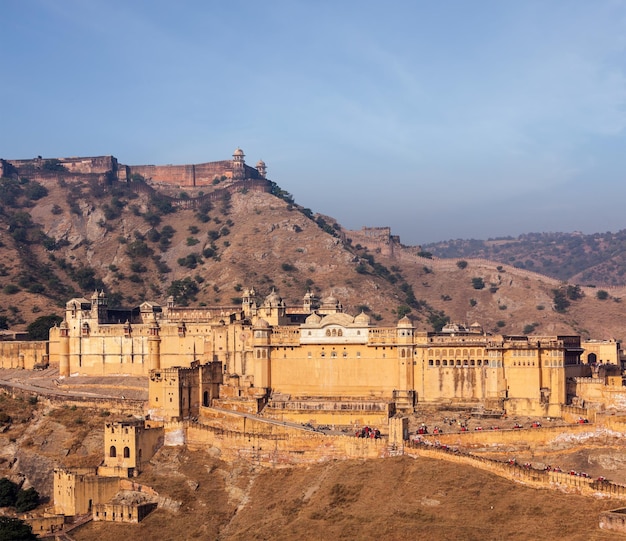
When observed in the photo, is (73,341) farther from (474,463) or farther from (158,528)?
(474,463)

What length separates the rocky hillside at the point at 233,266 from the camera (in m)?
113

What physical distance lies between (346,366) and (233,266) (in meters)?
47.8

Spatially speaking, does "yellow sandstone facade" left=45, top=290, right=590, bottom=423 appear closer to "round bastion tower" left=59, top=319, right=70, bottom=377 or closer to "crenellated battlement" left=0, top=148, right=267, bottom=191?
"round bastion tower" left=59, top=319, right=70, bottom=377

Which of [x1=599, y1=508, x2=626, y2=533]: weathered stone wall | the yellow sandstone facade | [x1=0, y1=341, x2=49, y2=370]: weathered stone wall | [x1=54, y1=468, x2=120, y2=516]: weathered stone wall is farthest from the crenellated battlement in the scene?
[x1=599, y1=508, x2=626, y2=533]: weathered stone wall

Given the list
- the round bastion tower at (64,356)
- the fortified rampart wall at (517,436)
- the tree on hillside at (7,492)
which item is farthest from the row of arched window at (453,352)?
the round bastion tower at (64,356)

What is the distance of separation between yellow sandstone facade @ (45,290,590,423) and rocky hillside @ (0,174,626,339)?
28767 millimetres

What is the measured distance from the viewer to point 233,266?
383 ft

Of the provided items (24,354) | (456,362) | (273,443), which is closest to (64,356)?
(24,354)

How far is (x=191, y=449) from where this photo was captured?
65.3m

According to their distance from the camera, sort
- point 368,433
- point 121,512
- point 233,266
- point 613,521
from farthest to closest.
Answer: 1. point 233,266
2. point 368,433
3. point 121,512
4. point 613,521

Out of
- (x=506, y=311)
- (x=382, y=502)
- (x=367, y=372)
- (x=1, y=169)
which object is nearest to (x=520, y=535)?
(x=382, y=502)

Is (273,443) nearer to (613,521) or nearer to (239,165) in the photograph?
(613,521)

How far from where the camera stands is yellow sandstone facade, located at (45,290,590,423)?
65688 millimetres

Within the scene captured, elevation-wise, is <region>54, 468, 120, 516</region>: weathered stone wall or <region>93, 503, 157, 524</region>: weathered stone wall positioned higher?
<region>54, 468, 120, 516</region>: weathered stone wall
